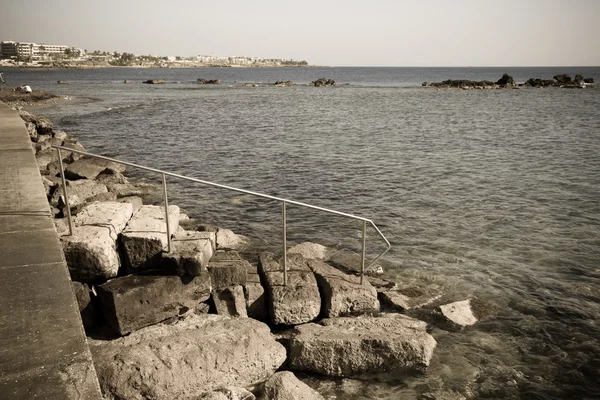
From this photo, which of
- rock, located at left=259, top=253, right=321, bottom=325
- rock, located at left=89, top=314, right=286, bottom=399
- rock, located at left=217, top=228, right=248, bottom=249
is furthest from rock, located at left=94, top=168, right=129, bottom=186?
rock, located at left=89, top=314, right=286, bottom=399

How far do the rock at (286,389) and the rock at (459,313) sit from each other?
317cm

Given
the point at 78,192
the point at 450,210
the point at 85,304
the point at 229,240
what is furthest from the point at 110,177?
the point at 450,210

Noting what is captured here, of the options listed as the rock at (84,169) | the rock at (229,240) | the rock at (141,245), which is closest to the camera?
the rock at (141,245)

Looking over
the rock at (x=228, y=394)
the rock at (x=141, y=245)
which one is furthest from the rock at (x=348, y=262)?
the rock at (x=228, y=394)

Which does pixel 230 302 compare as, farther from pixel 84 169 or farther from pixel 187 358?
pixel 84 169

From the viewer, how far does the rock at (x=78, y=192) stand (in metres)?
9.26

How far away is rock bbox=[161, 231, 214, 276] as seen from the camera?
19.2 feet

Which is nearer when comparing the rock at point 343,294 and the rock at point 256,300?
the rock at point 256,300

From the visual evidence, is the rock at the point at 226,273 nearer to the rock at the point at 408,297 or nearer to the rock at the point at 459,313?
the rock at the point at 408,297

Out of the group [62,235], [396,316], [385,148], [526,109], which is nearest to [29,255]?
[62,235]

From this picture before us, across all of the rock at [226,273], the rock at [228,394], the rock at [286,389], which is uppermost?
the rock at [226,273]

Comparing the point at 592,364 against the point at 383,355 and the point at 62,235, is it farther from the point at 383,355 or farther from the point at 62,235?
the point at 62,235

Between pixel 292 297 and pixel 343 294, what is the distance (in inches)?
32.7

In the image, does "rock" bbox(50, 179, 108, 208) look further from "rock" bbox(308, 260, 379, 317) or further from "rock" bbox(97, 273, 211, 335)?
"rock" bbox(308, 260, 379, 317)
